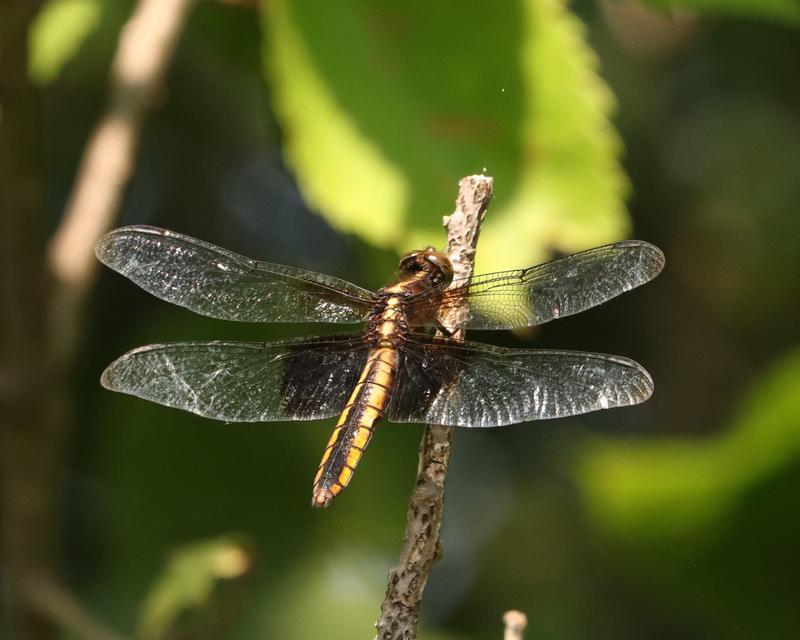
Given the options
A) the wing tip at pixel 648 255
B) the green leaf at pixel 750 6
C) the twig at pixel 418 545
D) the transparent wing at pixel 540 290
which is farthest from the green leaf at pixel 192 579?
the green leaf at pixel 750 6

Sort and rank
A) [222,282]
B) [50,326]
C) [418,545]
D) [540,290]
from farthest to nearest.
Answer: [50,326] < [222,282] < [540,290] < [418,545]

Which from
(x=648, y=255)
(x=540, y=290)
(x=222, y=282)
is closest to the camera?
(x=648, y=255)

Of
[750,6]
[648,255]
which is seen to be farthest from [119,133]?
[750,6]

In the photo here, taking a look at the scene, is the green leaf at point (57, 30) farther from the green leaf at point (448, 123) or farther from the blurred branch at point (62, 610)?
the blurred branch at point (62, 610)

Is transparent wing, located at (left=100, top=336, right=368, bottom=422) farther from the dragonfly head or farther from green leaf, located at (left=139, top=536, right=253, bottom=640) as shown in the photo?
green leaf, located at (left=139, top=536, right=253, bottom=640)

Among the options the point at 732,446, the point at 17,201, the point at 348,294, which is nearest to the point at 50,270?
the point at 17,201

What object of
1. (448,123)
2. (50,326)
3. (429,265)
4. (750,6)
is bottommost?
(50,326)

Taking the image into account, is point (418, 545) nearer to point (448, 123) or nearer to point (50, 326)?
point (448, 123)

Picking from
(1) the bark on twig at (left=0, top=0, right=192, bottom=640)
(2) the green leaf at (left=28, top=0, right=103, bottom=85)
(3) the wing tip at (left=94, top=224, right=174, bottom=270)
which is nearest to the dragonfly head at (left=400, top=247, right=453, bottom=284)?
(3) the wing tip at (left=94, top=224, right=174, bottom=270)

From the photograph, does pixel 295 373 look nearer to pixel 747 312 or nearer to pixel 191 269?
pixel 191 269
